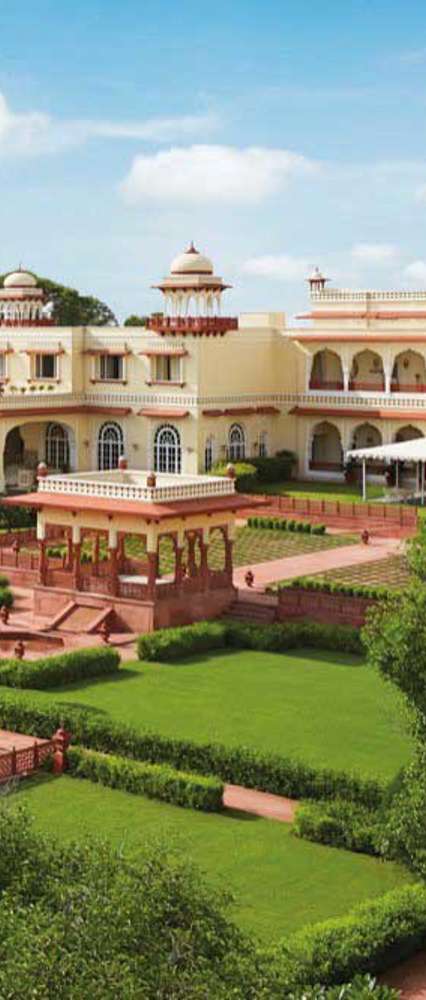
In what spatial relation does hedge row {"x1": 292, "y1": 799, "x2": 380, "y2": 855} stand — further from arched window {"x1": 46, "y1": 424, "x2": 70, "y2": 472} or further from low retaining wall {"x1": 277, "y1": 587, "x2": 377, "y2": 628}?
arched window {"x1": 46, "y1": 424, "x2": 70, "y2": 472}

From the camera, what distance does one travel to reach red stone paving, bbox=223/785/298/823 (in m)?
20.5

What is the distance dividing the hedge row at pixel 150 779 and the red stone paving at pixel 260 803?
349 millimetres

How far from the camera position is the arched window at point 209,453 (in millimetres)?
52469

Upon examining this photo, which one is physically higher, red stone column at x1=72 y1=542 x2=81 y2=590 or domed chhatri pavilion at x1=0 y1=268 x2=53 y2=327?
domed chhatri pavilion at x1=0 y1=268 x2=53 y2=327

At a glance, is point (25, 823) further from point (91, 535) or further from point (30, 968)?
point (91, 535)

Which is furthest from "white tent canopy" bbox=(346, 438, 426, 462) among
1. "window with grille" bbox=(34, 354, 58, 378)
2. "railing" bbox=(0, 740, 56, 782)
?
"railing" bbox=(0, 740, 56, 782)

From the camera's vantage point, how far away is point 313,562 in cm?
3950

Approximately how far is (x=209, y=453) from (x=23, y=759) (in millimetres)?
31263

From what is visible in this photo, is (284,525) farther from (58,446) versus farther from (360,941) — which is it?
(360,941)

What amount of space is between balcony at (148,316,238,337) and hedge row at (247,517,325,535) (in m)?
8.89

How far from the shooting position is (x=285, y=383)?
2191 inches

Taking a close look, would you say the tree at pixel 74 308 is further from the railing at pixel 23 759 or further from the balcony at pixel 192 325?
the railing at pixel 23 759

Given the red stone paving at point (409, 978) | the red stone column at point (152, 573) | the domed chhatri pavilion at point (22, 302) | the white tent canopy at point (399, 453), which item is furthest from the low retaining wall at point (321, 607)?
the domed chhatri pavilion at point (22, 302)

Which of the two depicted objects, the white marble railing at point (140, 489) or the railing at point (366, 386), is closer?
the white marble railing at point (140, 489)
